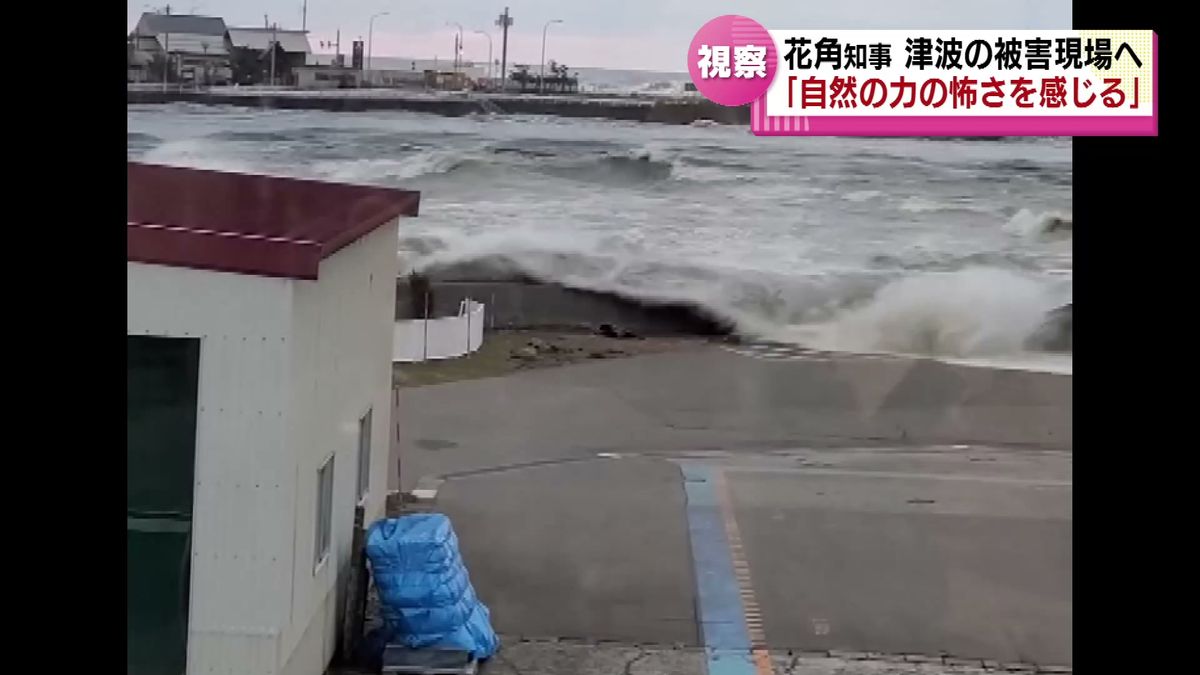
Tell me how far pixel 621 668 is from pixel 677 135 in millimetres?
1044

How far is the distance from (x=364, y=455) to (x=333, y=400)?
0.41 m

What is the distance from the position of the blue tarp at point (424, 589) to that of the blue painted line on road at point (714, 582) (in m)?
0.45

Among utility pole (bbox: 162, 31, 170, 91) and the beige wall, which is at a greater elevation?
utility pole (bbox: 162, 31, 170, 91)

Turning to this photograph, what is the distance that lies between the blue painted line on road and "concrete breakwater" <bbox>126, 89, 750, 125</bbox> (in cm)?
82

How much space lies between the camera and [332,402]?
2.51 m

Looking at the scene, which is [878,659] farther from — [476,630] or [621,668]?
[476,630]

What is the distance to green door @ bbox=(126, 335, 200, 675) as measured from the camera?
2.14 metres

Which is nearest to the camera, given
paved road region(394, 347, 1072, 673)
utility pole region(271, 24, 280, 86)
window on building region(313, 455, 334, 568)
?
utility pole region(271, 24, 280, 86)

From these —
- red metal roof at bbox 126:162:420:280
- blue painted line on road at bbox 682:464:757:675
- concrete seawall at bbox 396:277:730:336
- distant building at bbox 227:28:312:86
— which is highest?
distant building at bbox 227:28:312:86

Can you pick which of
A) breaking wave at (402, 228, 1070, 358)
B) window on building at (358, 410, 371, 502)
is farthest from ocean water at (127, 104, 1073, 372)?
window on building at (358, 410, 371, 502)
